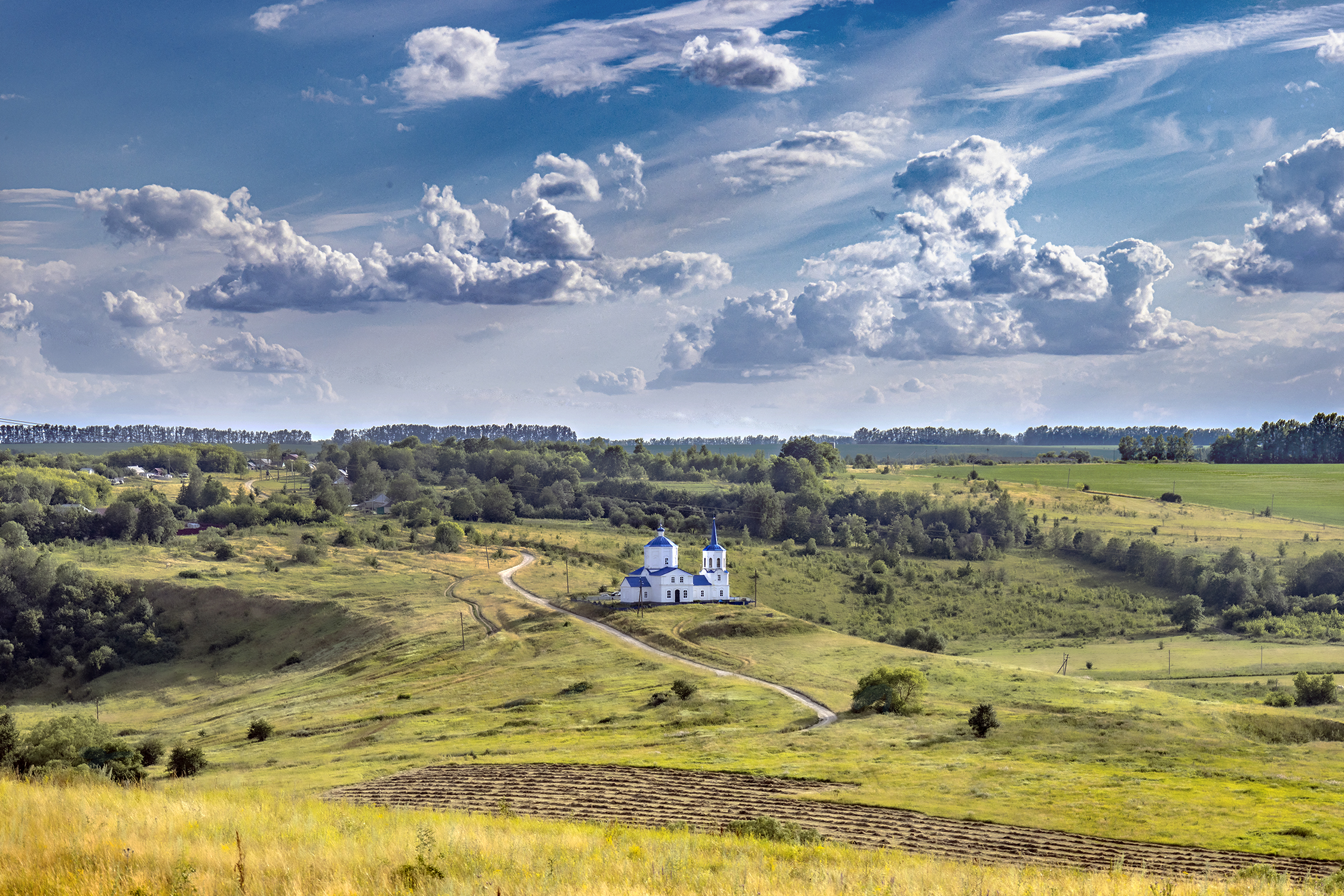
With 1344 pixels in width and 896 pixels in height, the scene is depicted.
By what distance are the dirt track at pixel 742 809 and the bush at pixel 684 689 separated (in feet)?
58.9

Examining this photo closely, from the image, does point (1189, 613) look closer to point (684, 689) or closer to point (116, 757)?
point (684, 689)

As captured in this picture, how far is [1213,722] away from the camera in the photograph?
51219 millimetres

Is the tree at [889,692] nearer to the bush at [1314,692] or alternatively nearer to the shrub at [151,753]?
the bush at [1314,692]

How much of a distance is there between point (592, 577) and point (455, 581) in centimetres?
1768

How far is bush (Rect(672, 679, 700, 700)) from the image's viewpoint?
56625 mm

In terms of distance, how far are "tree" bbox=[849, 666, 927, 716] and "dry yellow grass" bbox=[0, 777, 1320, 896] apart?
117 feet

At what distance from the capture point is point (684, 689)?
5691 cm

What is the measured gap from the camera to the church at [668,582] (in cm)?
9419

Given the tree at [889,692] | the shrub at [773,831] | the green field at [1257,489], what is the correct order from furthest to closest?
the green field at [1257,489]
the tree at [889,692]
the shrub at [773,831]

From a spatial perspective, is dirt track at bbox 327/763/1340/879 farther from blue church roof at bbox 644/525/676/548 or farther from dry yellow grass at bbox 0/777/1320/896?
blue church roof at bbox 644/525/676/548

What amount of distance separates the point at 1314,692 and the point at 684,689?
45001mm

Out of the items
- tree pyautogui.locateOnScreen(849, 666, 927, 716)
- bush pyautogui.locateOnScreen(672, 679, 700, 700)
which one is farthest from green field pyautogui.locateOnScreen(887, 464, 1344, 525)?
bush pyautogui.locateOnScreen(672, 679, 700, 700)

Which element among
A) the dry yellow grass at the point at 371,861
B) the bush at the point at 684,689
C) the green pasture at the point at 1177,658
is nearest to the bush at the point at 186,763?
the bush at the point at 684,689

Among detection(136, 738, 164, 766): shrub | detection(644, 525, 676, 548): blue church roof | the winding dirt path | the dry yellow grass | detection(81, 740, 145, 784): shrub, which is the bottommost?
detection(136, 738, 164, 766): shrub
